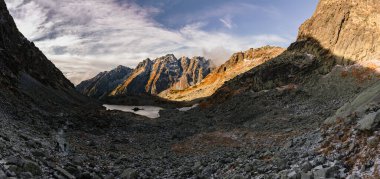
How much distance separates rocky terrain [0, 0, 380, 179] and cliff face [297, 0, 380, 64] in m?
0.24

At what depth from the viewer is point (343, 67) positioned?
60.4m

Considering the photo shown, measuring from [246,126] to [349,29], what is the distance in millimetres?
31429

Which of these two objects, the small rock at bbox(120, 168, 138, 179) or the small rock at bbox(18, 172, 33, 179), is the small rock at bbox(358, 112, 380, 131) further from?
the small rock at bbox(18, 172, 33, 179)

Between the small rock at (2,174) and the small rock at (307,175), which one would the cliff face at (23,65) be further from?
the small rock at (307,175)

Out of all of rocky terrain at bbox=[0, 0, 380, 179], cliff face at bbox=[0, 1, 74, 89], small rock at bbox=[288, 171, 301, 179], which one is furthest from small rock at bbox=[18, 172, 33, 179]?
cliff face at bbox=[0, 1, 74, 89]

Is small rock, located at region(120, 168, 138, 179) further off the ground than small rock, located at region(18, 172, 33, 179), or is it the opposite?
small rock, located at region(18, 172, 33, 179)

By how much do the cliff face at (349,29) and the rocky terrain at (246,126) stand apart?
0.77 ft

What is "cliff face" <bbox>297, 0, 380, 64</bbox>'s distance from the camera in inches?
2378

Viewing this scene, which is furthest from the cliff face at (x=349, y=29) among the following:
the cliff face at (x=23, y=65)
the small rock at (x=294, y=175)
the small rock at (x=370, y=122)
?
the cliff face at (x=23, y=65)

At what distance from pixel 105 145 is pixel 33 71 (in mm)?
55176

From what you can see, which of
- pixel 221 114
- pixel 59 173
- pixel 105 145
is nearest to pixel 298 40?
pixel 221 114

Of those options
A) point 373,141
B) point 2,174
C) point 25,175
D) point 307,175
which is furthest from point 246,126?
point 2,174

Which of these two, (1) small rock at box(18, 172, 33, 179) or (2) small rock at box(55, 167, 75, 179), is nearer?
(1) small rock at box(18, 172, 33, 179)

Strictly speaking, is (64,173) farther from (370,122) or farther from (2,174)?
(370,122)
